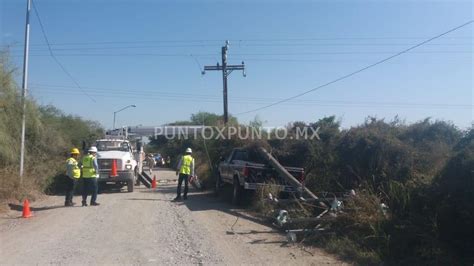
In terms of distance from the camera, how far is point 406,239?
8305 mm

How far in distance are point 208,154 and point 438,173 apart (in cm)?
1605

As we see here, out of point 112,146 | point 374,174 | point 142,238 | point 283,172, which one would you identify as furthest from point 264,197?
point 112,146

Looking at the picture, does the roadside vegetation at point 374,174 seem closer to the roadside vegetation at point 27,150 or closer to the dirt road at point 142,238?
the roadside vegetation at point 27,150

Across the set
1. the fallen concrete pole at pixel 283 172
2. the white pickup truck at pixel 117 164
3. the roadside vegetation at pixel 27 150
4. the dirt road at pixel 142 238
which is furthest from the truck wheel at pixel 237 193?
the roadside vegetation at pixel 27 150

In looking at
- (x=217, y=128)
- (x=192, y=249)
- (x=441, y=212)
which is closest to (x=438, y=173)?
(x=441, y=212)

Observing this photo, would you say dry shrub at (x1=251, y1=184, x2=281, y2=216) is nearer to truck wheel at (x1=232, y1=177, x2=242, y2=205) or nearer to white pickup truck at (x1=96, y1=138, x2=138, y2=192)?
truck wheel at (x1=232, y1=177, x2=242, y2=205)

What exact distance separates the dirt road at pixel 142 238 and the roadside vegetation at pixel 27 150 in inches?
86.1

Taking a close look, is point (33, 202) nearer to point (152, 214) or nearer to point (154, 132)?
point (152, 214)

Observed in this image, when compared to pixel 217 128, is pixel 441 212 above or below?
below

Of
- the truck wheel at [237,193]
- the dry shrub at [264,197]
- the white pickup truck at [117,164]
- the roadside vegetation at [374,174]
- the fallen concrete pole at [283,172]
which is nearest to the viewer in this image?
the roadside vegetation at [374,174]

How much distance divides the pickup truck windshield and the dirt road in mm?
6973

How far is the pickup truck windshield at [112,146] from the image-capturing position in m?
21.6

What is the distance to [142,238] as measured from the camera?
9688mm

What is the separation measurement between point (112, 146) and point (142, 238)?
41.8 ft
